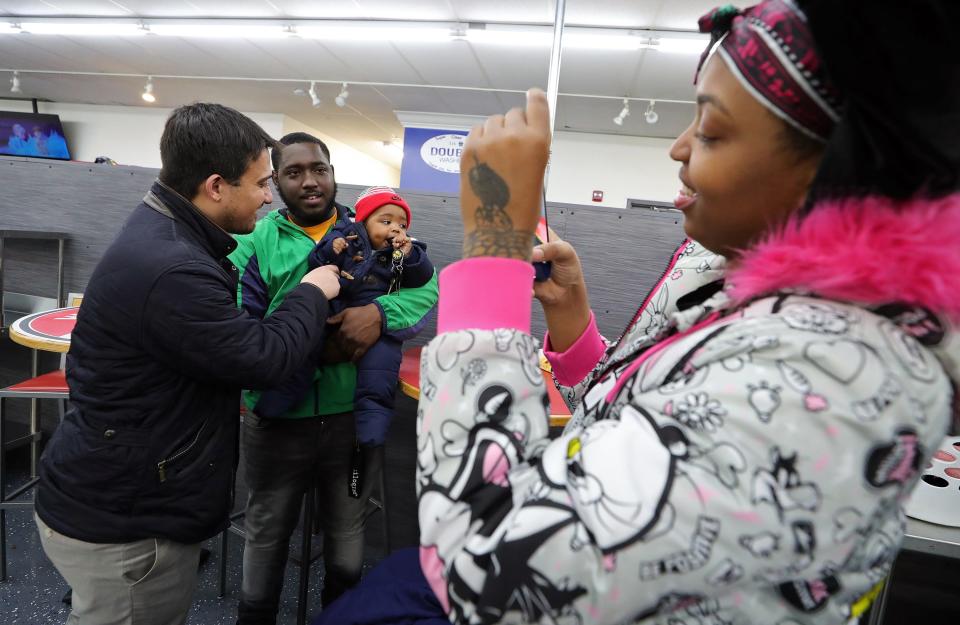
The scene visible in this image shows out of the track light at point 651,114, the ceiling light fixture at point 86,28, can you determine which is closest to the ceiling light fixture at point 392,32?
the ceiling light fixture at point 86,28

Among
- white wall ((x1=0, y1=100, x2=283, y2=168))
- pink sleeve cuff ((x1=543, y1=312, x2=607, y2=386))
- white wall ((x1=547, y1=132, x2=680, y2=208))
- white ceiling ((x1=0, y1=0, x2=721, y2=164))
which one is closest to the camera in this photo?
pink sleeve cuff ((x1=543, y1=312, x2=607, y2=386))

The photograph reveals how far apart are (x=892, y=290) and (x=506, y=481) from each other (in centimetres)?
36

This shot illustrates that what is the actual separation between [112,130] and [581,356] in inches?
463

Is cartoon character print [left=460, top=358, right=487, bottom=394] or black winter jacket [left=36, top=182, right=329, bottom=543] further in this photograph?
black winter jacket [left=36, top=182, right=329, bottom=543]

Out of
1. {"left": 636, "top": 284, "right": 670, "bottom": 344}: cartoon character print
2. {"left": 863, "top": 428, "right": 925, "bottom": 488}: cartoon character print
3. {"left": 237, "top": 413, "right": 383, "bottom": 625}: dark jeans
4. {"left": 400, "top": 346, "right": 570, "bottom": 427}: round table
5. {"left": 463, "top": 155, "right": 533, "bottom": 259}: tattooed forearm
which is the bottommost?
{"left": 237, "top": 413, "right": 383, "bottom": 625}: dark jeans

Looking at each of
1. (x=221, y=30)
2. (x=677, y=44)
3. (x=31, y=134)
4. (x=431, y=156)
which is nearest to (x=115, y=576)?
(x=677, y=44)

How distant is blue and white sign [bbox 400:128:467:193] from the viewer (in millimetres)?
8266

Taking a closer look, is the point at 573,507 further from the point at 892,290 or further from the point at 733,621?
the point at 892,290

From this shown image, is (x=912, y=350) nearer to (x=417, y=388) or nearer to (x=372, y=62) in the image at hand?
(x=417, y=388)

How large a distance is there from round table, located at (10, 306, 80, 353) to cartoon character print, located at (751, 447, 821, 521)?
1835 mm

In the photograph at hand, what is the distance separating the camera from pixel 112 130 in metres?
9.61

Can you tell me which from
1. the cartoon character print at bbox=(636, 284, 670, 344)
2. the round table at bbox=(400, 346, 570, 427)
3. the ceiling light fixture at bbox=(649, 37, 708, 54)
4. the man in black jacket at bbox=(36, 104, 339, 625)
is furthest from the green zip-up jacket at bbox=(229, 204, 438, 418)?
the ceiling light fixture at bbox=(649, 37, 708, 54)

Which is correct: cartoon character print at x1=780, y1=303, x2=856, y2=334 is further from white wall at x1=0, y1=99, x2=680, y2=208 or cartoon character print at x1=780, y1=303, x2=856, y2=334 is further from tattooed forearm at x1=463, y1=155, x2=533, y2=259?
white wall at x1=0, y1=99, x2=680, y2=208

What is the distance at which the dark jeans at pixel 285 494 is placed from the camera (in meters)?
1.66
